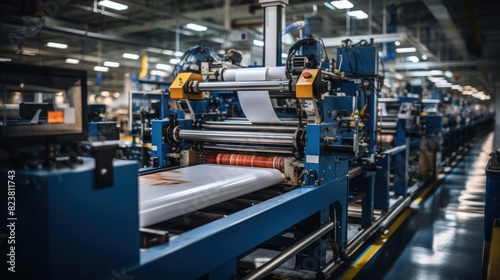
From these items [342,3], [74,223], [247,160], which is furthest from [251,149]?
[342,3]

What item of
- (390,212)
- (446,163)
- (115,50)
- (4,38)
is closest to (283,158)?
(390,212)

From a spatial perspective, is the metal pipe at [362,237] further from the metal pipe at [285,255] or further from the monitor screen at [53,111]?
the monitor screen at [53,111]

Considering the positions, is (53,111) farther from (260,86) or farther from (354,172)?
(354,172)

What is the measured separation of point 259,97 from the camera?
12.6 feet

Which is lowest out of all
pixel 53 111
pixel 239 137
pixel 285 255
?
pixel 285 255

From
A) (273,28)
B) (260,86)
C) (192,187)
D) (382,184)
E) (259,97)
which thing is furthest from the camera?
(382,184)

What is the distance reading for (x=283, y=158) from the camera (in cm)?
373

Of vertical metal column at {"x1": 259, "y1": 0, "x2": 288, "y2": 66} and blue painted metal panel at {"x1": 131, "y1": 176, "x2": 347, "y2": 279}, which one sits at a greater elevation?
vertical metal column at {"x1": 259, "y1": 0, "x2": 288, "y2": 66}

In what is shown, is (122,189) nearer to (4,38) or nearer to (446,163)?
(4,38)

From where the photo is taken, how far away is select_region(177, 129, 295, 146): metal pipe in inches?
142

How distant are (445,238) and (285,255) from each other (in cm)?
326

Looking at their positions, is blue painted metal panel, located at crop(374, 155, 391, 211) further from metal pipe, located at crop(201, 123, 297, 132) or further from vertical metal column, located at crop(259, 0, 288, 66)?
metal pipe, located at crop(201, 123, 297, 132)

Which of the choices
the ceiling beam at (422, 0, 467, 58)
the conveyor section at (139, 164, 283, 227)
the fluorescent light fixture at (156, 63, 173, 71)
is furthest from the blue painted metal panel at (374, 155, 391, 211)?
the fluorescent light fixture at (156, 63, 173, 71)

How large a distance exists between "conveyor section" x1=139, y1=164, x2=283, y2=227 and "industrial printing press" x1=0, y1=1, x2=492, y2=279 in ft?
0.04
